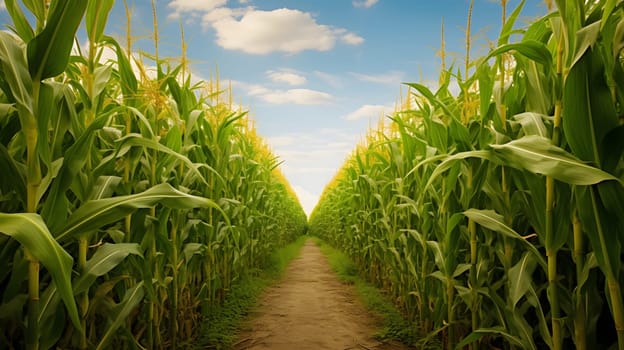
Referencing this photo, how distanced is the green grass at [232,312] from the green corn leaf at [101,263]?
1987 mm

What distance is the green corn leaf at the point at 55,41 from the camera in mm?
1299

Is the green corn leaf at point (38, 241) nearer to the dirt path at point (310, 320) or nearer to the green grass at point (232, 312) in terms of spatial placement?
the green grass at point (232, 312)

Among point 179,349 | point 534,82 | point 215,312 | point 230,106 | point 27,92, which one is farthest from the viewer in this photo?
point 230,106

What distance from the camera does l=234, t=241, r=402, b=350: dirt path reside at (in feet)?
12.1

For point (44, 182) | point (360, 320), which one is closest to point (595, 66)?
point (44, 182)

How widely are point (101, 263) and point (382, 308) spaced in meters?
3.71

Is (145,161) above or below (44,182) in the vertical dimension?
above

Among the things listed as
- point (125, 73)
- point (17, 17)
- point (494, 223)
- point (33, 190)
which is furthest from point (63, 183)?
point (494, 223)

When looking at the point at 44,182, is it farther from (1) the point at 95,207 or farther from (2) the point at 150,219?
(2) the point at 150,219

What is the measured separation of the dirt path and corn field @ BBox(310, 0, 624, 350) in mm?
868

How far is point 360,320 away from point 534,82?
3401 mm

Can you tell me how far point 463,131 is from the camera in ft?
8.40

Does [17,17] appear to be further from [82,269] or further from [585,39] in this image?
[585,39]

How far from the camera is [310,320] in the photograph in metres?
4.49
